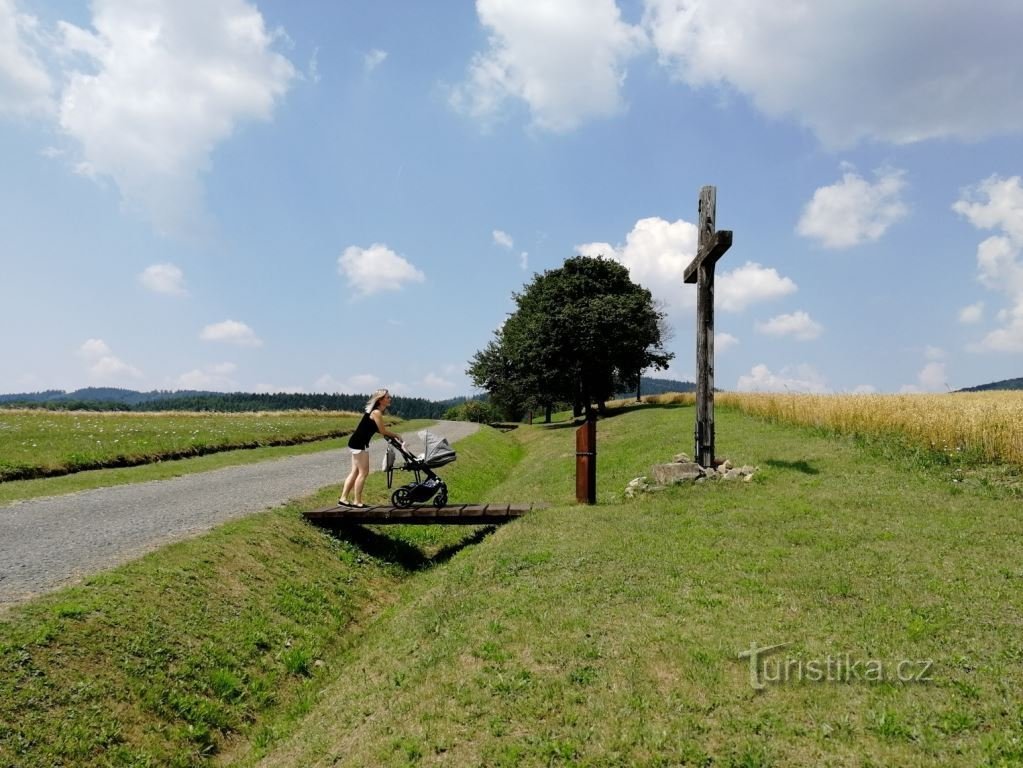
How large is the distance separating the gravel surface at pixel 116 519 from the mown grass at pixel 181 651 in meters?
0.76

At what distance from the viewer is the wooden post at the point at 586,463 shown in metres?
13.9

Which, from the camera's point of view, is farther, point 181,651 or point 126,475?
point 126,475

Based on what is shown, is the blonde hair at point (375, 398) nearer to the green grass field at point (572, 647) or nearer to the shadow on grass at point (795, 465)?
the green grass field at point (572, 647)

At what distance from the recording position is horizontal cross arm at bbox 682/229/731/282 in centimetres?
1413

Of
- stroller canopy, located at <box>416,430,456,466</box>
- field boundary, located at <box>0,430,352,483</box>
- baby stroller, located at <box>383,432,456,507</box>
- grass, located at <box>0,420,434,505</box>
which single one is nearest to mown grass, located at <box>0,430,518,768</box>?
baby stroller, located at <box>383,432,456,507</box>

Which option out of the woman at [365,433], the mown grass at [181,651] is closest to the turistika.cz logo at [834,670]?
the mown grass at [181,651]

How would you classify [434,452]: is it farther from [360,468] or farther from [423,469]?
[360,468]

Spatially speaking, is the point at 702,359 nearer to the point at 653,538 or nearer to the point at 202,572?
the point at 653,538

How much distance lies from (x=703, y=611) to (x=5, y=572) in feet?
32.6

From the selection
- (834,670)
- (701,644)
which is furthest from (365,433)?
(834,670)

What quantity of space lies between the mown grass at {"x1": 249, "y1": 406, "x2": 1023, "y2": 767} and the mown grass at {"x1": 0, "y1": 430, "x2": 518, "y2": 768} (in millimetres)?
809

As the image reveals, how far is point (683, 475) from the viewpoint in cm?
1439

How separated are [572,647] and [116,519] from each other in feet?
35.1

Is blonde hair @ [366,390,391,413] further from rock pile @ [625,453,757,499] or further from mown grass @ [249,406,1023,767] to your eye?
rock pile @ [625,453,757,499]
